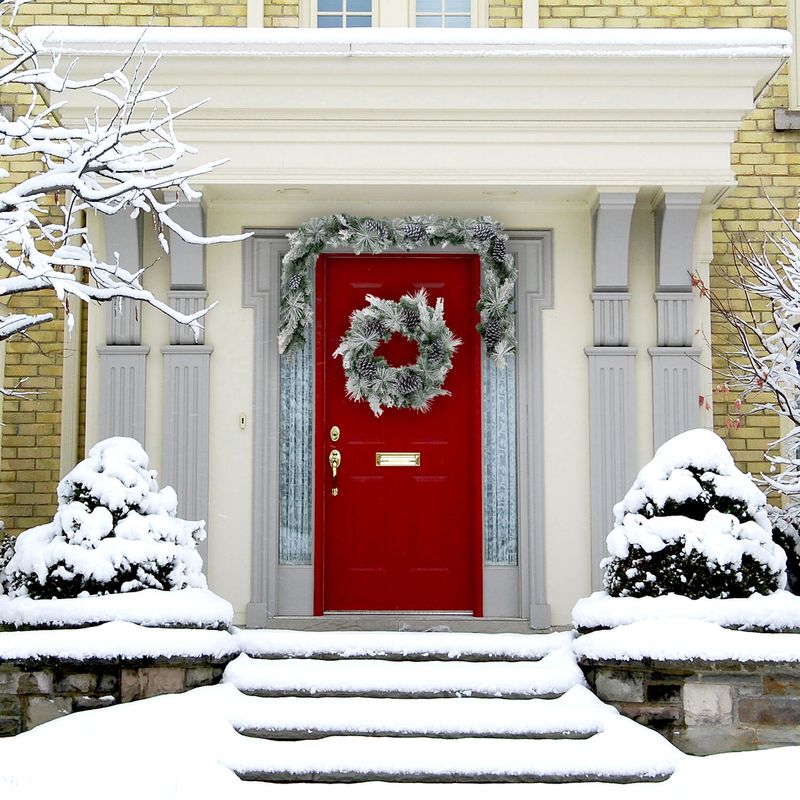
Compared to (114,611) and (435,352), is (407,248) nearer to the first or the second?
(435,352)

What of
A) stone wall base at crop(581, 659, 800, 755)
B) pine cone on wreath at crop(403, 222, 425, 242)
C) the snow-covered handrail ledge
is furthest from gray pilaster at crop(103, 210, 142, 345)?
stone wall base at crop(581, 659, 800, 755)

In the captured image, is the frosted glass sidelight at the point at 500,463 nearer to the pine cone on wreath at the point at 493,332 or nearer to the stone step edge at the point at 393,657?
the pine cone on wreath at the point at 493,332

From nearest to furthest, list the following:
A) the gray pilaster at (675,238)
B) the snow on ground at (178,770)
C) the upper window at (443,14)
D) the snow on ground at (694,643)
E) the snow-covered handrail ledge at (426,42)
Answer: the snow on ground at (178,770), the snow on ground at (694,643), the snow-covered handrail ledge at (426,42), the gray pilaster at (675,238), the upper window at (443,14)

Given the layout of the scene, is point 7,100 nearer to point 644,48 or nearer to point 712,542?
point 644,48

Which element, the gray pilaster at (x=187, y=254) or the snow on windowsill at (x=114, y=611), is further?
the gray pilaster at (x=187, y=254)

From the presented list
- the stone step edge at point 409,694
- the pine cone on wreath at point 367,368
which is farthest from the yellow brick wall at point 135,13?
the stone step edge at point 409,694

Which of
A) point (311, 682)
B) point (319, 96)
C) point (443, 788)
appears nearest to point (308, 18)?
point (319, 96)

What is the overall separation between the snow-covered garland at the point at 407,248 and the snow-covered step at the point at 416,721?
2618mm

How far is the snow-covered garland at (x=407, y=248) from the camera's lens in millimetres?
6617

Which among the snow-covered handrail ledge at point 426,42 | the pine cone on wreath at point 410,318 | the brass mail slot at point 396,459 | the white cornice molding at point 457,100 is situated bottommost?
the brass mail slot at point 396,459

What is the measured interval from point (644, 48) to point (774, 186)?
2216 millimetres

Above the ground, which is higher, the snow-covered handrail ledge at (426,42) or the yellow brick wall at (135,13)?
the yellow brick wall at (135,13)

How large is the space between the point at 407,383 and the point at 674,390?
178cm

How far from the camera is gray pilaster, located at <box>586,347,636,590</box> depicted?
21.7 ft
